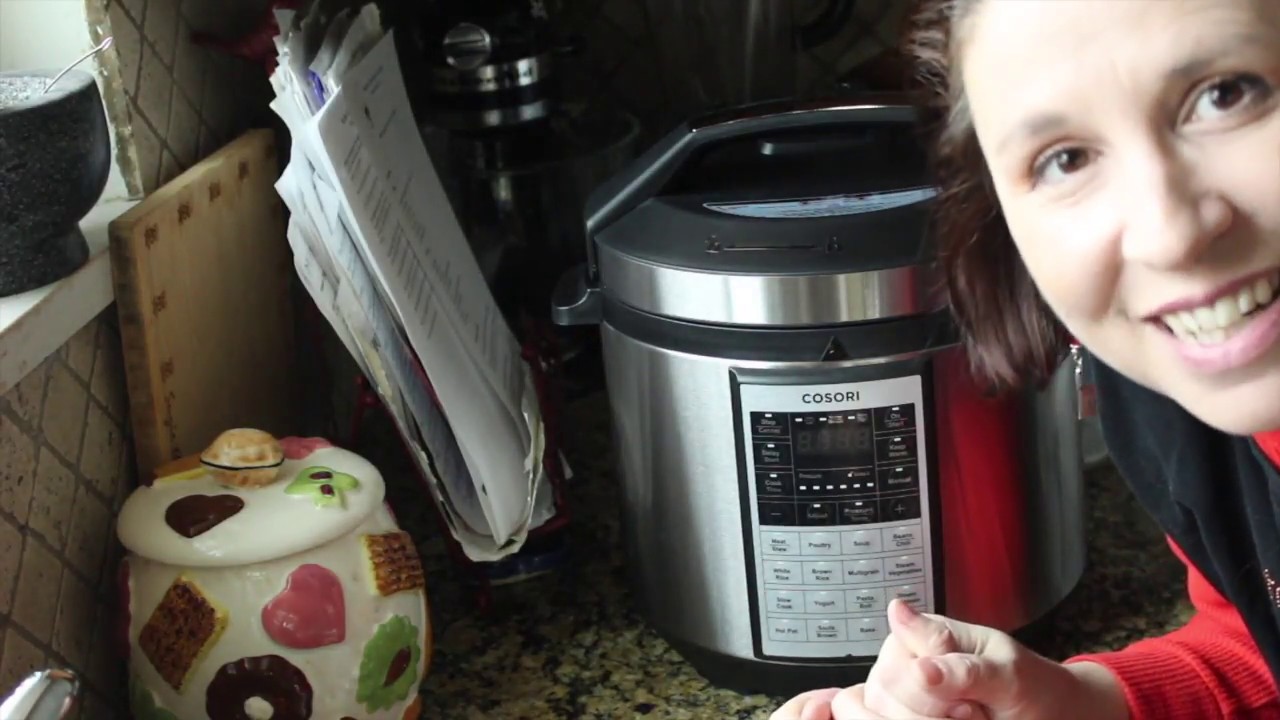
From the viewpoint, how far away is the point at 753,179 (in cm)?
79

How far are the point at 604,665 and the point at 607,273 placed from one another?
25 centimetres

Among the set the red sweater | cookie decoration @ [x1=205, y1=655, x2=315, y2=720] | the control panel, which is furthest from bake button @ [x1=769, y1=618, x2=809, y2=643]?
cookie decoration @ [x1=205, y1=655, x2=315, y2=720]

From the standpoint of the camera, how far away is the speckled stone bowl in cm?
62

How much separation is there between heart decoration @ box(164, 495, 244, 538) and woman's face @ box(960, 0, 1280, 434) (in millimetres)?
402

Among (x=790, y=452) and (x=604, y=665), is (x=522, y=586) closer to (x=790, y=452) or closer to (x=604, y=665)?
(x=604, y=665)


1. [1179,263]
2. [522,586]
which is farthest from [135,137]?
[1179,263]

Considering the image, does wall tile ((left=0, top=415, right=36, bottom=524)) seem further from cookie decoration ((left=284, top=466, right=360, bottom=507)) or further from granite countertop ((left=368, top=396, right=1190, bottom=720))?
granite countertop ((left=368, top=396, right=1190, bottom=720))

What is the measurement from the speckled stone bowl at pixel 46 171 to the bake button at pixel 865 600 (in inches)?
17.5

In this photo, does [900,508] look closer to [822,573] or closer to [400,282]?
[822,573]

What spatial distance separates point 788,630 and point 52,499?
1.29ft

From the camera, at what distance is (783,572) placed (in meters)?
0.74

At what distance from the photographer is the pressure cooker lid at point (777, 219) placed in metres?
0.68

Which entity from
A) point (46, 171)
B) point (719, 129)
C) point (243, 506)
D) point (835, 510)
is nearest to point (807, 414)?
point (835, 510)

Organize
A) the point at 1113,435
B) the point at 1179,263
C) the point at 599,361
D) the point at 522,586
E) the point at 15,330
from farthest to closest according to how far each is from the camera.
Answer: the point at 599,361 → the point at 522,586 → the point at 1113,435 → the point at 15,330 → the point at 1179,263
